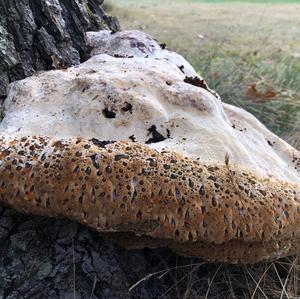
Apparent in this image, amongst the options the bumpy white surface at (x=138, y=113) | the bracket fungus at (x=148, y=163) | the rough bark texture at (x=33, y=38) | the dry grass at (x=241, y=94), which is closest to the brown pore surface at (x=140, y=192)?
the bracket fungus at (x=148, y=163)

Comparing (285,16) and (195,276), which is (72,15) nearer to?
(195,276)

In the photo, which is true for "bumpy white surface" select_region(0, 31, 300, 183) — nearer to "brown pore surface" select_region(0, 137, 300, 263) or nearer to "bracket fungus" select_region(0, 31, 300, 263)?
"bracket fungus" select_region(0, 31, 300, 263)

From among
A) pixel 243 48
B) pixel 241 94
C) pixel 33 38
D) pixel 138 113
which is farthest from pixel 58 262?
pixel 243 48

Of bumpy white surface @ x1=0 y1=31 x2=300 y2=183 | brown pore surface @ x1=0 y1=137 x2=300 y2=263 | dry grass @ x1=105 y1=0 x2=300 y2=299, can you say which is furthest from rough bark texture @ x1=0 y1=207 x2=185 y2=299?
bumpy white surface @ x1=0 y1=31 x2=300 y2=183

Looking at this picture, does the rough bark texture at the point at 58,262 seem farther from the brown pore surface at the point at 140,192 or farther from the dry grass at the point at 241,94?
the brown pore surface at the point at 140,192

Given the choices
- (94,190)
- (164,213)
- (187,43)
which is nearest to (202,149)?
(164,213)
